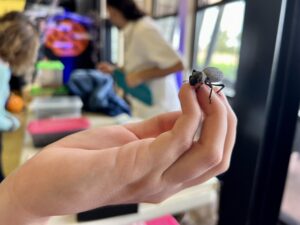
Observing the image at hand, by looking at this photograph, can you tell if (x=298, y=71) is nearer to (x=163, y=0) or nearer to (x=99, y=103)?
(x=99, y=103)

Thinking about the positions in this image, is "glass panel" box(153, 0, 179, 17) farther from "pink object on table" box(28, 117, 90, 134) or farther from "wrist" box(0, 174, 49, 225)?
"wrist" box(0, 174, 49, 225)

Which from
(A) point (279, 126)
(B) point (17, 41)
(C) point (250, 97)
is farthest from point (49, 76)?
(A) point (279, 126)

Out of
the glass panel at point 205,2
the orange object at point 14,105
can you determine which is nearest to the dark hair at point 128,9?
the glass panel at point 205,2

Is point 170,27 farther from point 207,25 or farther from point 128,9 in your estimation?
point 207,25

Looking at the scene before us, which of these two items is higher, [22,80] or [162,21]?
[162,21]

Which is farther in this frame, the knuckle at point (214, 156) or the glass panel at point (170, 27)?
the glass panel at point (170, 27)

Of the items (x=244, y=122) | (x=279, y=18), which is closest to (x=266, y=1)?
(x=279, y=18)

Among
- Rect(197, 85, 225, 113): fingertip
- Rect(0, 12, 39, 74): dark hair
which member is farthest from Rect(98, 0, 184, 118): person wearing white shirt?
Rect(197, 85, 225, 113): fingertip

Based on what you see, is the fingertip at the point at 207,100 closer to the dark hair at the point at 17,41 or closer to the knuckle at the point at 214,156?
the knuckle at the point at 214,156
